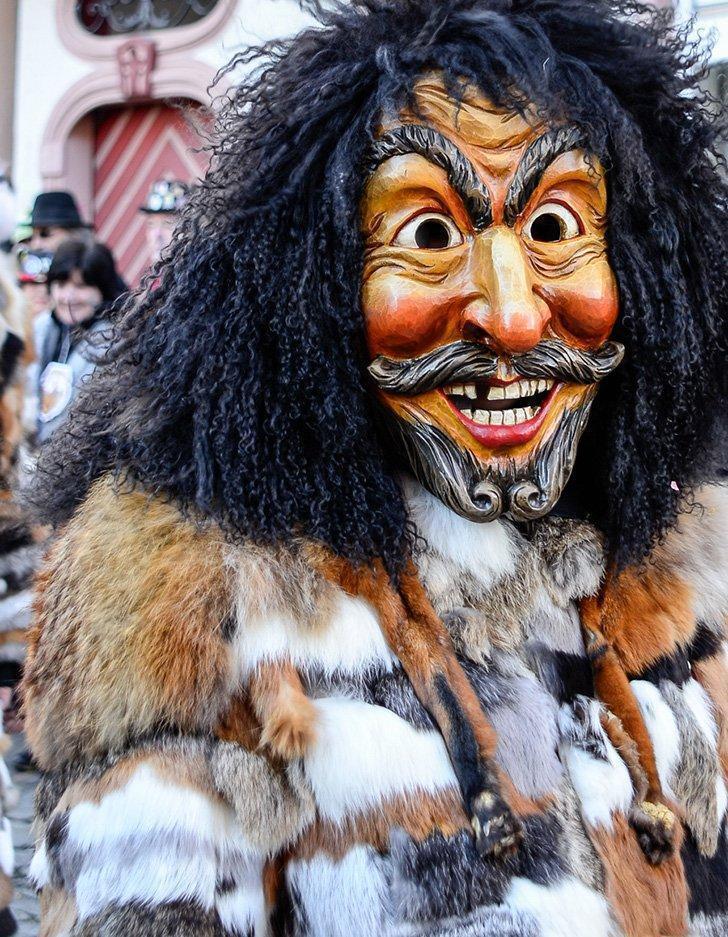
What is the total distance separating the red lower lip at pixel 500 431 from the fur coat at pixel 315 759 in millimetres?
148

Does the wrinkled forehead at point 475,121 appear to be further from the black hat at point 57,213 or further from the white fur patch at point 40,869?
the black hat at point 57,213

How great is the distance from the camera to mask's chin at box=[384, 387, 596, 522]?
1.72 m

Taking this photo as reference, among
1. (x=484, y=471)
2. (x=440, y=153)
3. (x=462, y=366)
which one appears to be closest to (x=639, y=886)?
(x=484, y=471)

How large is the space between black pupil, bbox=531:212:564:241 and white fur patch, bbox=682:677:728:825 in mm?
745

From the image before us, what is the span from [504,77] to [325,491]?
26.0 inches

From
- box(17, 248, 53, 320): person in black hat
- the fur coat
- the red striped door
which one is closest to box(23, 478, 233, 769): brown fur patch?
the fur coat

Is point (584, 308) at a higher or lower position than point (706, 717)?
higher

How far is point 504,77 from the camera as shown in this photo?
168cm

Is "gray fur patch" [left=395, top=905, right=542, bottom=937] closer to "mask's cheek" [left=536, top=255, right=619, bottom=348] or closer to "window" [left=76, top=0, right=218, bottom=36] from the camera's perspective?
"mask's cheek" [left=536, top=255, right=619, bottom=348]

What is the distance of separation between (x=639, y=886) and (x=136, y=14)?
25.8 ft

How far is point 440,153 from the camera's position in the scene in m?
1.67

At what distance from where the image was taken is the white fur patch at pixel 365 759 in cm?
154

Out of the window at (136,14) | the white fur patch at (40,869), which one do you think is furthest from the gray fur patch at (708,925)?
the window at (136,14)

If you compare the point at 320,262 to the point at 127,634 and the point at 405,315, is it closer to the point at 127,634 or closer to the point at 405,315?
the point at 405,315
